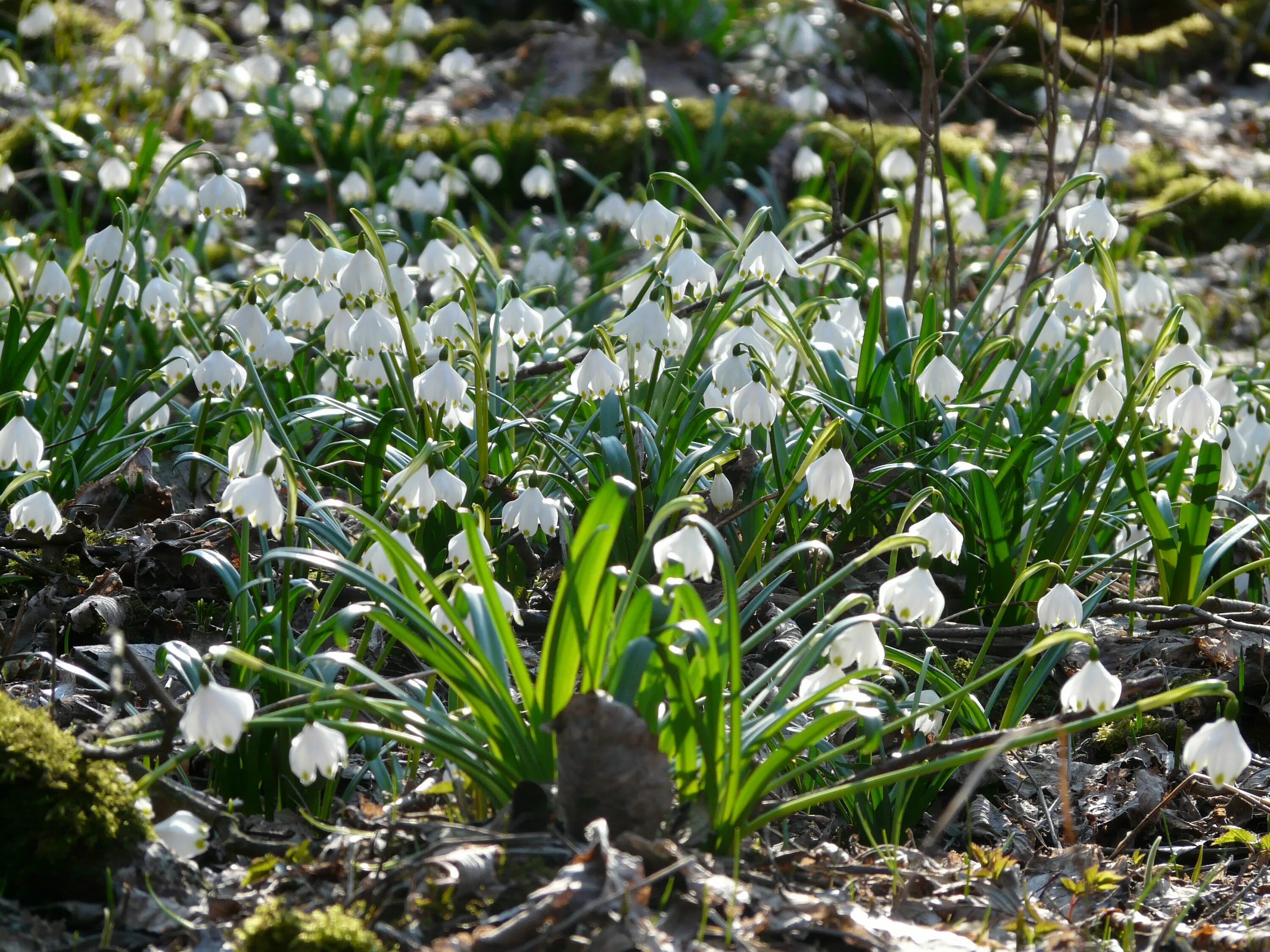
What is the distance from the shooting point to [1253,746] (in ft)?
8.75

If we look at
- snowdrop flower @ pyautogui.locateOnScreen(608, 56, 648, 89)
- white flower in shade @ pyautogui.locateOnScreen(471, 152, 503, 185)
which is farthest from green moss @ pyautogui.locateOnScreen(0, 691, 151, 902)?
snowdrop flower @ pyautogui.locateOnScreen(608, 56, 648, 89)

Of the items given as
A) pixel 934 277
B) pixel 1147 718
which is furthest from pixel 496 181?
pixel 1147 718

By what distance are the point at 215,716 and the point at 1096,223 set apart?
81.8 inches

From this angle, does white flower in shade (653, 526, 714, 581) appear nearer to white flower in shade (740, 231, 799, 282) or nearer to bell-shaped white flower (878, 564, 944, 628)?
bell-shaped white flower (878, 564, 944, 628)

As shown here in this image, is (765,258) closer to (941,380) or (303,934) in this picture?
(941,380)

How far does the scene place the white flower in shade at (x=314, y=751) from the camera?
1.70 metres

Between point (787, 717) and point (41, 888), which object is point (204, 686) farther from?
point (787, 717)

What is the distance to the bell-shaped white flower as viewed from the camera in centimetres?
196

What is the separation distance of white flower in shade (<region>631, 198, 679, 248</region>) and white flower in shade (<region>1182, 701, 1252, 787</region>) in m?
1.54

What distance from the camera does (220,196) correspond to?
9.52 ft

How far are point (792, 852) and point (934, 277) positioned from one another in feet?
7.44

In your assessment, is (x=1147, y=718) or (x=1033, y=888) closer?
(x=1033, y=888)

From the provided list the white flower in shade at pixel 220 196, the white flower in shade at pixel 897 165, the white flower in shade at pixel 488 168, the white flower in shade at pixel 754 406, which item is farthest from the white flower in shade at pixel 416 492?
the white flower in shade at pixel 488 168

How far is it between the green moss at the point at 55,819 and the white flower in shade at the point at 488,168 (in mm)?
3826
